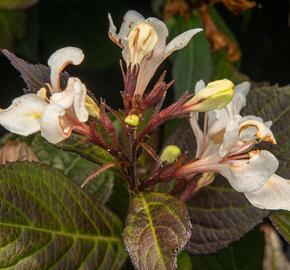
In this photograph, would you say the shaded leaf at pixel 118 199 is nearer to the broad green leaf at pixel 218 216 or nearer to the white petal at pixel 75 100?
the broad green leaf at pixel 218 216

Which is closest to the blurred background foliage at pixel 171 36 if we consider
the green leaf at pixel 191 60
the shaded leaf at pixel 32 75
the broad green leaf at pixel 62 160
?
the green leaf at pixel 191 60

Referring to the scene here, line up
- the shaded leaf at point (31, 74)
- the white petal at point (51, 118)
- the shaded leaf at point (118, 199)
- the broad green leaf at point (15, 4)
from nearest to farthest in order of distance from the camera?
the white petal at point (51, 118) → the shaded leaf at point (31, 74) → the shaded leaf at point (118, 199) → the broad green leaf at point (15, 4)

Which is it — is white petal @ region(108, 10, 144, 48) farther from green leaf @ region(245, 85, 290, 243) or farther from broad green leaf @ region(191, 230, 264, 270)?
broad green leaf @ region(191, 230, 264, 270)

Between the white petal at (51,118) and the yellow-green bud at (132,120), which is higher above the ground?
the white petal at (51,118)

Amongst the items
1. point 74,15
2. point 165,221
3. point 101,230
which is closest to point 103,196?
point 101,230

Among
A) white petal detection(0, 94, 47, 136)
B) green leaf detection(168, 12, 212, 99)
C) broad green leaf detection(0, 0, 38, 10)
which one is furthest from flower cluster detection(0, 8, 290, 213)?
green leaf detection(168, 12, 212, 99)

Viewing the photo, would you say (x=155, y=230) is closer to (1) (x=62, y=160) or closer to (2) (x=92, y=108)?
(2) (x=92, y=108)
